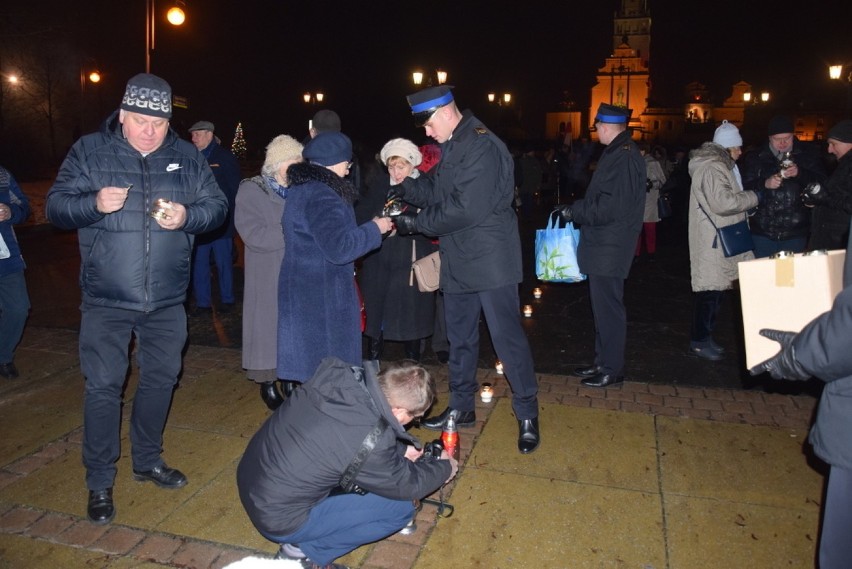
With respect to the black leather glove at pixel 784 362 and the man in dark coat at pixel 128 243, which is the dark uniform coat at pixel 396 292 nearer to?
the man in dark coat at pixel 128 243

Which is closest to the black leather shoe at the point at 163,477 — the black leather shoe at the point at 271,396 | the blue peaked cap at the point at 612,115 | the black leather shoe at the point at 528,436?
the black leather shoe at the point at 271,396

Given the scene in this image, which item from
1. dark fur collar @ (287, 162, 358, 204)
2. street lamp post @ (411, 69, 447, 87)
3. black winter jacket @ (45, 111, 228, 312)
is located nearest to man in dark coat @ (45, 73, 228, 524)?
black winter jacket @ (45, 111, 228, 312)

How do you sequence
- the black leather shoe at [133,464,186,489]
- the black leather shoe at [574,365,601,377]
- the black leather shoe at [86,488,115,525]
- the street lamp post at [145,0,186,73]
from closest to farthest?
the black leather shoe at [86,488,115,525]
the black leather shoe at [133,464,186,489]
the black leather shoe at [574,365,601,377]
the street lamp post at [145,0,186,73]

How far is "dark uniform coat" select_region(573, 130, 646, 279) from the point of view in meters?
5.09

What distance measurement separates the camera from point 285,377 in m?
Result: 4.10

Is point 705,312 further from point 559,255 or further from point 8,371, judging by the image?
point 8,371

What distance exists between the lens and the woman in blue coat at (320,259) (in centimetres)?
380

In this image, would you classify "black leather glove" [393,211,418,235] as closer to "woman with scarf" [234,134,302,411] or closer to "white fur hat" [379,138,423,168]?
"woman with scarf" [234,134,302,411]

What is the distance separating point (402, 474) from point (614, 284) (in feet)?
9.71

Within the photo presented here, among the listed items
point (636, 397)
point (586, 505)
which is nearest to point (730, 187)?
point (636, 397)

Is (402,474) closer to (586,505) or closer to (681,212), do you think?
(586,505)

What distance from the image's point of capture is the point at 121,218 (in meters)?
3.59

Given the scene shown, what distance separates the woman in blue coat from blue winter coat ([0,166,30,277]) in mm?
3060

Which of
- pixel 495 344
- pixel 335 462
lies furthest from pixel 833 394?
pixel 495 344
